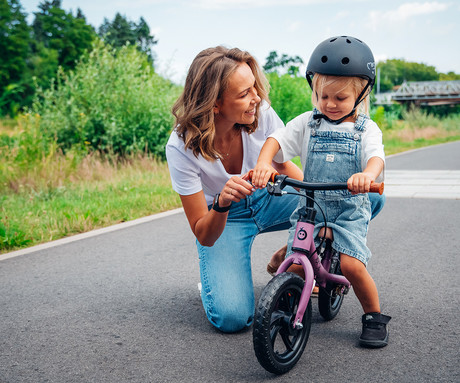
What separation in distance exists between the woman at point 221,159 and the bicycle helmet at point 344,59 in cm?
49

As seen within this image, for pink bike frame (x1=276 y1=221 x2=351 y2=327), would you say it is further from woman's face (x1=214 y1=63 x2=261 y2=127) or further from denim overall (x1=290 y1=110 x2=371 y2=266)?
woman's face (x1=214 y1=63 x2=261 y2=127)

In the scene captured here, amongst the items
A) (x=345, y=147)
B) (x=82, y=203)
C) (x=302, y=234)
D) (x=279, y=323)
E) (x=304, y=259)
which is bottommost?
(x=82, y=203)

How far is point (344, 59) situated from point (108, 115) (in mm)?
9170

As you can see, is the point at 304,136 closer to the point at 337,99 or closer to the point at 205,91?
the point at 337,99

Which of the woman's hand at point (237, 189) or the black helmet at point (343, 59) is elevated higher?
the black helmet at point (343, 59)

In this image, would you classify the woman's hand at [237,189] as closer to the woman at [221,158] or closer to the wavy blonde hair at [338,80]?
the woman at [221,158]

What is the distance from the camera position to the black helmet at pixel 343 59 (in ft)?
9.27

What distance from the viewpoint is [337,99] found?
116 inches

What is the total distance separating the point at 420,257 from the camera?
4.98 metres

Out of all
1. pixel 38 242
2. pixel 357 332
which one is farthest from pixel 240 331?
pixel 38 242

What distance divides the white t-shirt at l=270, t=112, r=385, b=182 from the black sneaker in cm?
76

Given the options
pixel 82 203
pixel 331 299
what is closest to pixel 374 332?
pixel 331 299

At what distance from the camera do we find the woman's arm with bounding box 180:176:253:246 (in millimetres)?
2645

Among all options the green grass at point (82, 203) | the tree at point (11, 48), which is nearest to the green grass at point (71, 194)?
the green grass at point (82, 203)
